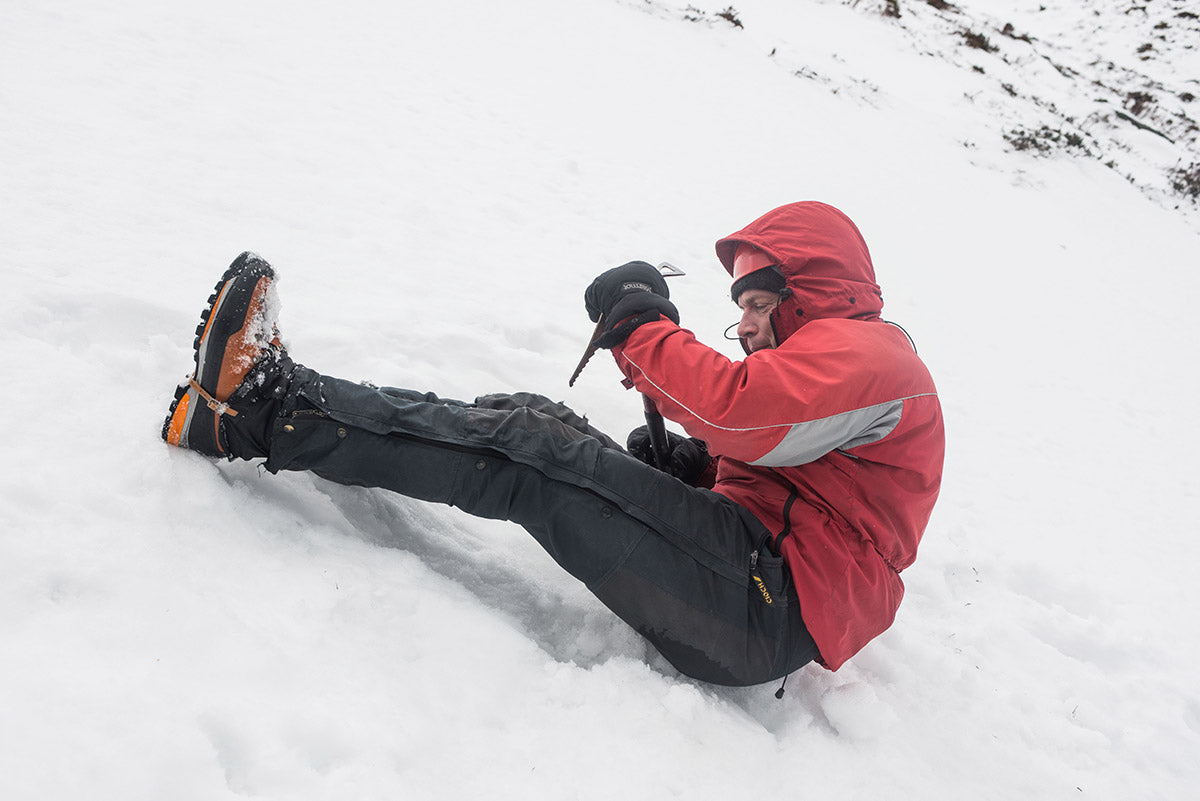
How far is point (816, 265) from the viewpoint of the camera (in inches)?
79.9

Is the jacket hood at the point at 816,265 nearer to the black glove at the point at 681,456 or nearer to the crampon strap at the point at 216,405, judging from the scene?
the black glove at the point at 681,456

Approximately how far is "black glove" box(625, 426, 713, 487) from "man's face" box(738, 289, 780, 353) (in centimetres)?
51

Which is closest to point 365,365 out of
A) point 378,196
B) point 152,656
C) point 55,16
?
point 152,656

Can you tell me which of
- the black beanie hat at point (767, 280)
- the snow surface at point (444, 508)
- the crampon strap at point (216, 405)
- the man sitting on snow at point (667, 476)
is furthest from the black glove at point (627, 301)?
the crampon strap at point (216, 405)

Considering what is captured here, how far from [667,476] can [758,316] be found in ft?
2.05

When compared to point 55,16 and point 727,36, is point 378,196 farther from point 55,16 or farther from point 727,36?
point 727,36

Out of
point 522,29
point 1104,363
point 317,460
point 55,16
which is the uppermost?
point 522,29

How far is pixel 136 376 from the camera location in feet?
7.01

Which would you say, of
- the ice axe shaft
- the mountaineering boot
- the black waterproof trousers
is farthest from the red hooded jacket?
the mountaineering boot

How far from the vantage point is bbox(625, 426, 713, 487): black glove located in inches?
101

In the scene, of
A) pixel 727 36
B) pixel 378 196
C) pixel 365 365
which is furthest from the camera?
pixel 727 36

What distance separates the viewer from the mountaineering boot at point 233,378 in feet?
5.89

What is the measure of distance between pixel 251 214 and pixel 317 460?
2216mm

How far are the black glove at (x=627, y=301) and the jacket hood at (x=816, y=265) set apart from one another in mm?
320
